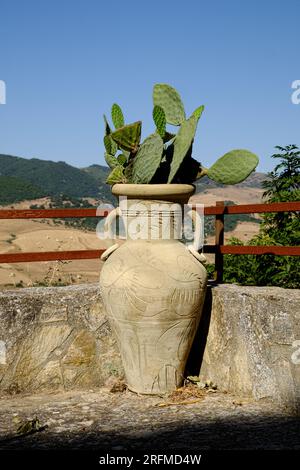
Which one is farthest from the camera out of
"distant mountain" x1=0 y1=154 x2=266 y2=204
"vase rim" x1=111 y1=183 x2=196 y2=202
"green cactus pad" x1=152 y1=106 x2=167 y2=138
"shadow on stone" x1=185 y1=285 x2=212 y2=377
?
"distant mountain" x1=0 y1=154 x2=266 y2=204

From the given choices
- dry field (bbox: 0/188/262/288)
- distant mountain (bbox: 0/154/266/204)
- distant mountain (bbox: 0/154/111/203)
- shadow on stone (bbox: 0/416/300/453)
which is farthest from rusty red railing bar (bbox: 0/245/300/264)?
distant mountain (bbox: 0/154/111/203)

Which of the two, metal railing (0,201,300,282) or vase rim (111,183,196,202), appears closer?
vase rim (111,183,196,202)

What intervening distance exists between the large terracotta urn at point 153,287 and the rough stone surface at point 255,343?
0.82 ft

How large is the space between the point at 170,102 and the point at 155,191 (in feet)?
2.85

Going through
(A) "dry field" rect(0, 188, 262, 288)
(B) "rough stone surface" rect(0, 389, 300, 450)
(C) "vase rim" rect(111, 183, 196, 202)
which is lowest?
(A) "dry field" rect(0, 188, 262, 288)

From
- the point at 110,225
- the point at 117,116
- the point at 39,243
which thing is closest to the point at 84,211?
the point at 110,225

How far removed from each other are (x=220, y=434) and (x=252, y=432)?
20 centimetres

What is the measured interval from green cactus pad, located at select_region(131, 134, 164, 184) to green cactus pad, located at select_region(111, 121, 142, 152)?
9 cm

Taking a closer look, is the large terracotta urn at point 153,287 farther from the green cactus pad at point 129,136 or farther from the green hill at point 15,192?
the green hill at point 15,192

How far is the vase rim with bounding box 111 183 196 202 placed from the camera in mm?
3951

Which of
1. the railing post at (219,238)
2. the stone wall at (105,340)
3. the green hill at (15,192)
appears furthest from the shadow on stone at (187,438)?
the green hill at (15,192)

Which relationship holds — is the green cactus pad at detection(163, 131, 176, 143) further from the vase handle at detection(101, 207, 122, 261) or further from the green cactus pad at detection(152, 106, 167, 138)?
the vase handle at detection(101, 207, 122, 261)

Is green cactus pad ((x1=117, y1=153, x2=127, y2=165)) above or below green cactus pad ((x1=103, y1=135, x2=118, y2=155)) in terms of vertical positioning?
below

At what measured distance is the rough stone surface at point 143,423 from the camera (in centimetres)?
322
